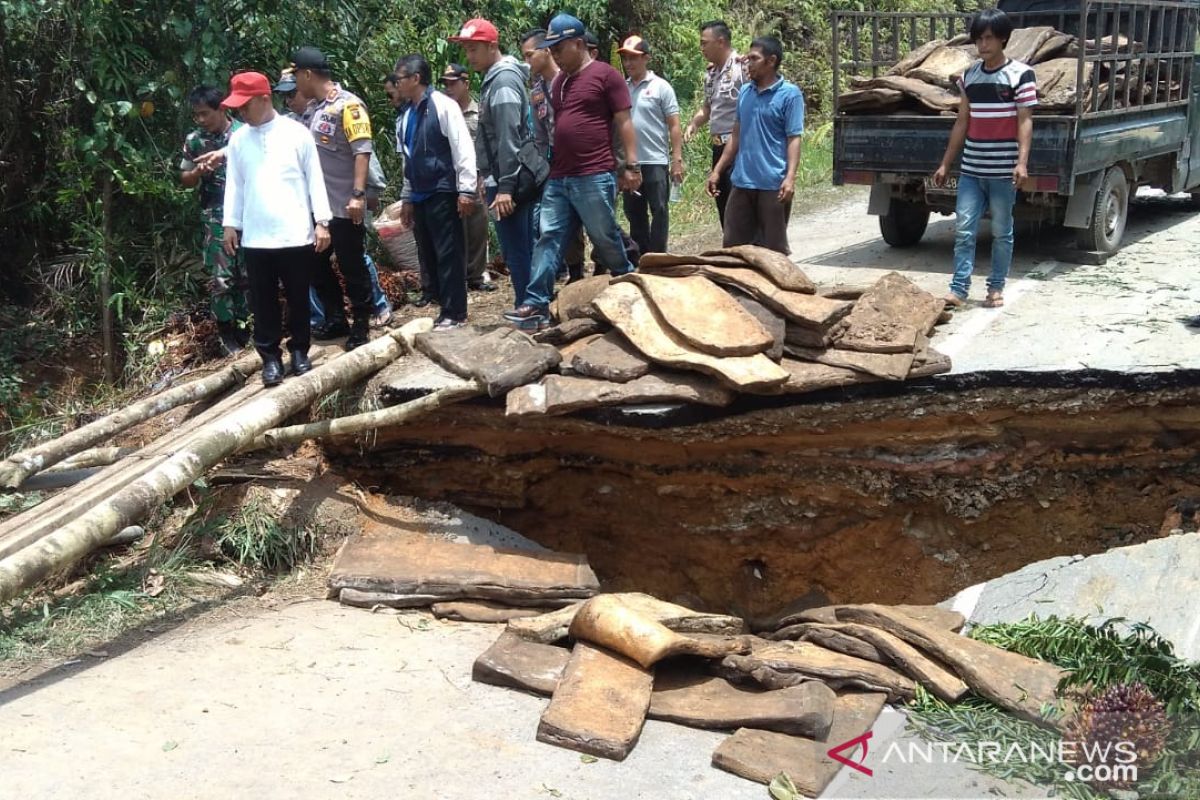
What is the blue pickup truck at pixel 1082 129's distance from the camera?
744cm

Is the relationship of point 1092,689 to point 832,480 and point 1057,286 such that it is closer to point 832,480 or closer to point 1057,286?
point 832,480

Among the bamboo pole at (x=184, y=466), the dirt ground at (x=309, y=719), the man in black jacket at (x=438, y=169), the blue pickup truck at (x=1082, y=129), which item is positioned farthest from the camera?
the blue pickup truck at (x=1082, y=129)

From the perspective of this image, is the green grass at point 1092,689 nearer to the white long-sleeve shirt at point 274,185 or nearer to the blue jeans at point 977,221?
the blue jeans at point 977,221

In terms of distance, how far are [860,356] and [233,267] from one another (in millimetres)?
4097

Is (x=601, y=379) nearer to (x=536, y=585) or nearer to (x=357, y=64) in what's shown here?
(x=536, y=585)

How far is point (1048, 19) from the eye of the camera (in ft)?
29.3

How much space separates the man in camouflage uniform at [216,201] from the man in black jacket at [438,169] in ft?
3.92

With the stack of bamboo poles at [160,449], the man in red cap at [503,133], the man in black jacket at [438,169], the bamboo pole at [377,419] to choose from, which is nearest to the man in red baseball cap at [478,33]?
the man in red cap at [503,133]

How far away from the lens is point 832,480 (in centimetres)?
604

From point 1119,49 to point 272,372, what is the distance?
22.3 ft

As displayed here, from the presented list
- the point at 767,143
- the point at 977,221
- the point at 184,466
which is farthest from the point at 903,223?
the point at 184,466

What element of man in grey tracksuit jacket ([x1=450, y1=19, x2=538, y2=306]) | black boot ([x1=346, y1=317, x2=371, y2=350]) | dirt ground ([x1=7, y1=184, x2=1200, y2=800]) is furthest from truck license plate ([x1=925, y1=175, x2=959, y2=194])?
black boot ([x1=346, y1=317, x2=371, y2=350])

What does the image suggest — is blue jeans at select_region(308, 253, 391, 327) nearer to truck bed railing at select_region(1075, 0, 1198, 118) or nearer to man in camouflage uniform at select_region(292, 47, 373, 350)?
man in camouflage uniform at select_region(292, 47, 373, 350)

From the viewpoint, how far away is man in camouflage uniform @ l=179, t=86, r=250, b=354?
660 cm
